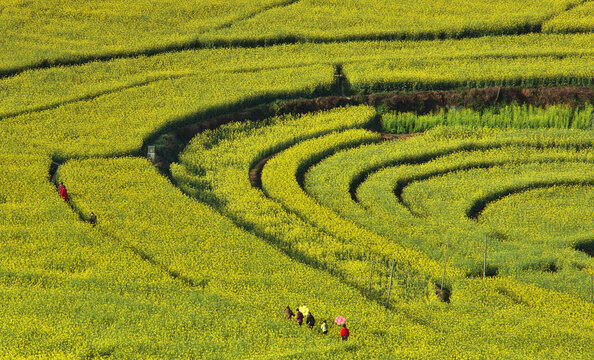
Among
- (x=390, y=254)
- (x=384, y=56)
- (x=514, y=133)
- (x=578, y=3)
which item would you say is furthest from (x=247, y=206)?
(x=578, y=3)

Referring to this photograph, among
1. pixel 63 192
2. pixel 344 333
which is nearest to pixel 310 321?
pixel 344 333

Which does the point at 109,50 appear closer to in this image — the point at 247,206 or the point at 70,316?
the point at 247,206

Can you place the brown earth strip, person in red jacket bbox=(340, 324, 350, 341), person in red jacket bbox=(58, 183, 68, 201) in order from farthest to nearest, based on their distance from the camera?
1. the brown earth strip
2. person in red jacket bbox=(58, 183, 68, 201)
3. person in red jacket bbox=(340, 324, 350, 341)

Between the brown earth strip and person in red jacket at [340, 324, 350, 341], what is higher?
the brown earth strip

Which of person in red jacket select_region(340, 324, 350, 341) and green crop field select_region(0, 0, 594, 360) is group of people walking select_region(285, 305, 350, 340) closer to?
person in red jacket select_region(340, 324, 350, 341)

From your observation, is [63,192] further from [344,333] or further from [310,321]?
[344,333]

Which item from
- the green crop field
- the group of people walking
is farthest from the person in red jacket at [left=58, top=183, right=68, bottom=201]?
the group of people walking

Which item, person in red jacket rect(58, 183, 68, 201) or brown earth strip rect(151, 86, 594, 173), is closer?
person in red jacket rect(58, 183, 68, 201)

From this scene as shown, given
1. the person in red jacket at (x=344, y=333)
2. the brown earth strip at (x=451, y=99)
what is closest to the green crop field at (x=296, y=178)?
the brown earth strip at (x=451, y=99)

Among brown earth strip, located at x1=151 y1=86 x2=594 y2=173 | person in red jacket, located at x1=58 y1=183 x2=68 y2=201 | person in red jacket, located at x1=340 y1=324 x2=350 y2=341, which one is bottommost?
person in red jacket, located at x1=340 y1=324 x2=350 y2=341
